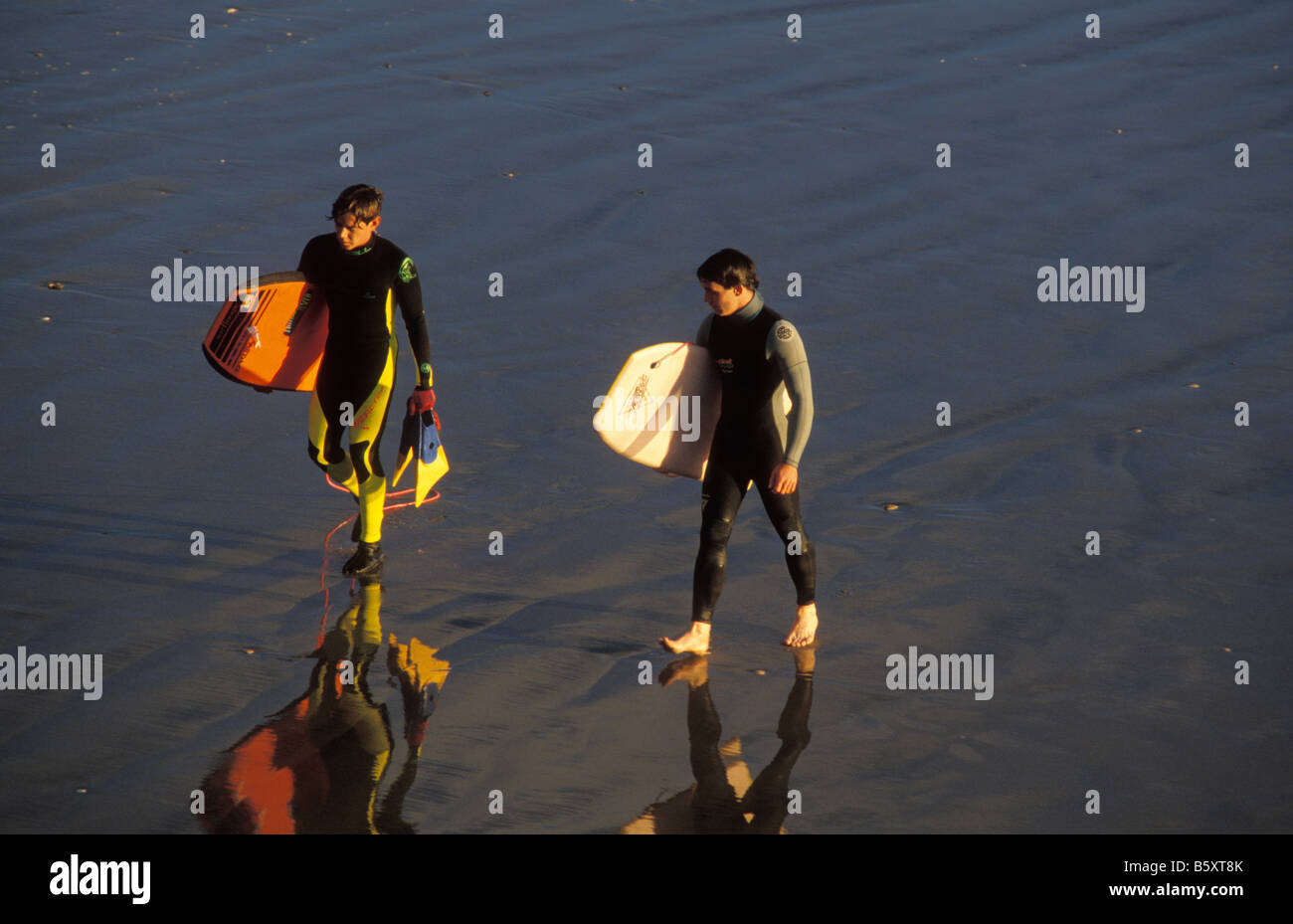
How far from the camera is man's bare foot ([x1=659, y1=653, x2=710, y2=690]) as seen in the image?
7.33 metres

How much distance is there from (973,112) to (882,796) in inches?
435

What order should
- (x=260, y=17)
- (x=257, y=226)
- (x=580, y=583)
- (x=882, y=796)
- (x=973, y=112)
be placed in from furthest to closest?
(x=260, y=17) → (x=973, y=112) → (x=257, y=226) → (x=580, y=583) → (x=882, y=796)

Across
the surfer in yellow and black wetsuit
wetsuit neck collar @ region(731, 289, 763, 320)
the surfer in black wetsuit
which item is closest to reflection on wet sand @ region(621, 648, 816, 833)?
the surfer in black wetsuit

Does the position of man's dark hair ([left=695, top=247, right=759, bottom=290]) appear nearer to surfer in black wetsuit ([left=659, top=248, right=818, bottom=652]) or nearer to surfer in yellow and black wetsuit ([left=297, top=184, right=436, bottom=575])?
surfer in black wetsuit ([left=659, top=248, right=818, bottom=652])

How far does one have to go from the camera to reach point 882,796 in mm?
6457

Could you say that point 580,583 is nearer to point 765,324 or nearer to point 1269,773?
point 765,324

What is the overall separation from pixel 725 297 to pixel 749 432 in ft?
2.27

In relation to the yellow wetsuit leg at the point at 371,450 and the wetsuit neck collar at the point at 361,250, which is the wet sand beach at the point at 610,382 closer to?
the yellow wetsuit leg at the point at 371,450

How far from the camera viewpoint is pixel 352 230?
7.81m

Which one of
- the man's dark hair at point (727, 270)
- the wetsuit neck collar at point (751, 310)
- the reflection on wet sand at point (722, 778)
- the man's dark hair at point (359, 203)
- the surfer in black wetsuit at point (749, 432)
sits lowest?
the reflection on wet sand at point (722, 778)

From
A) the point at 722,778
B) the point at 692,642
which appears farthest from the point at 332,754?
the point at 692,642

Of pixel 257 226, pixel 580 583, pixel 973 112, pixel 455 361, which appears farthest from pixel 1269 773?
pixel 973 112

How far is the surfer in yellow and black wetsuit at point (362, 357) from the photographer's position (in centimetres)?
799

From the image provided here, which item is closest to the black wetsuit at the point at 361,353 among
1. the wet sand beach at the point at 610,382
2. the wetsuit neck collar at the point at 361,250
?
the wetsuit neck collar at the point at 361,250
